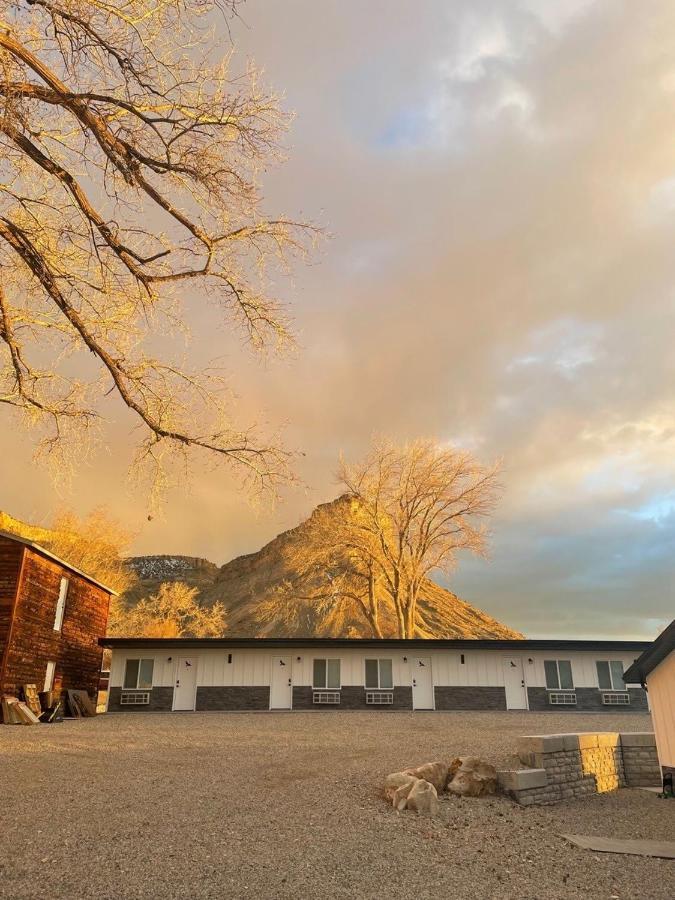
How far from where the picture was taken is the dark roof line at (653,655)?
9344 mm

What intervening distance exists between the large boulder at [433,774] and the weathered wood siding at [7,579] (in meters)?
15.0

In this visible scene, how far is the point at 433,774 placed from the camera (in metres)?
9.40

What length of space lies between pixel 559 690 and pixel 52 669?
2038 centimetres

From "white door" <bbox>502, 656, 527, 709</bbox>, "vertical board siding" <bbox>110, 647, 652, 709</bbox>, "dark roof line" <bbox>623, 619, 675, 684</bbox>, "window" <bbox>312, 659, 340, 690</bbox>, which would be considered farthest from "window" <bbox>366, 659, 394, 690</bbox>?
"dark roof line" <bbox>623, 619, 675, 684</bbox>

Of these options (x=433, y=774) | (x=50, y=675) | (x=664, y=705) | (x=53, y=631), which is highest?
(x=53, y=631)

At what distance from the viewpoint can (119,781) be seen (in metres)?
9.15

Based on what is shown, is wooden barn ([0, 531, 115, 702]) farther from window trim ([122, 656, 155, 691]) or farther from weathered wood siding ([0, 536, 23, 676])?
window trim ([122, 656, 155, 691])

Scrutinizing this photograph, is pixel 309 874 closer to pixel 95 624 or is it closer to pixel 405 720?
pixel 405 720

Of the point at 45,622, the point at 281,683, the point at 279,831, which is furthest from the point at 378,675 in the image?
the point at 279,831

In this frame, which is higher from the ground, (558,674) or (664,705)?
(558,674)

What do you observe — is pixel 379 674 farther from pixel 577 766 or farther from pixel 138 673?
pixel 577 766

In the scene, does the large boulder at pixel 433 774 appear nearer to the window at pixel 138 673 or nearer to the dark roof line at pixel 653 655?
the dark roof line at pixel 653 655

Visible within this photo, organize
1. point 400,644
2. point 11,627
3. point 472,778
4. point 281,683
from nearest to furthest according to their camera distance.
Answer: point 472,778 < point 11,627 < point 281,683 < point 400,644

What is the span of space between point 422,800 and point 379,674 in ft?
59.0
